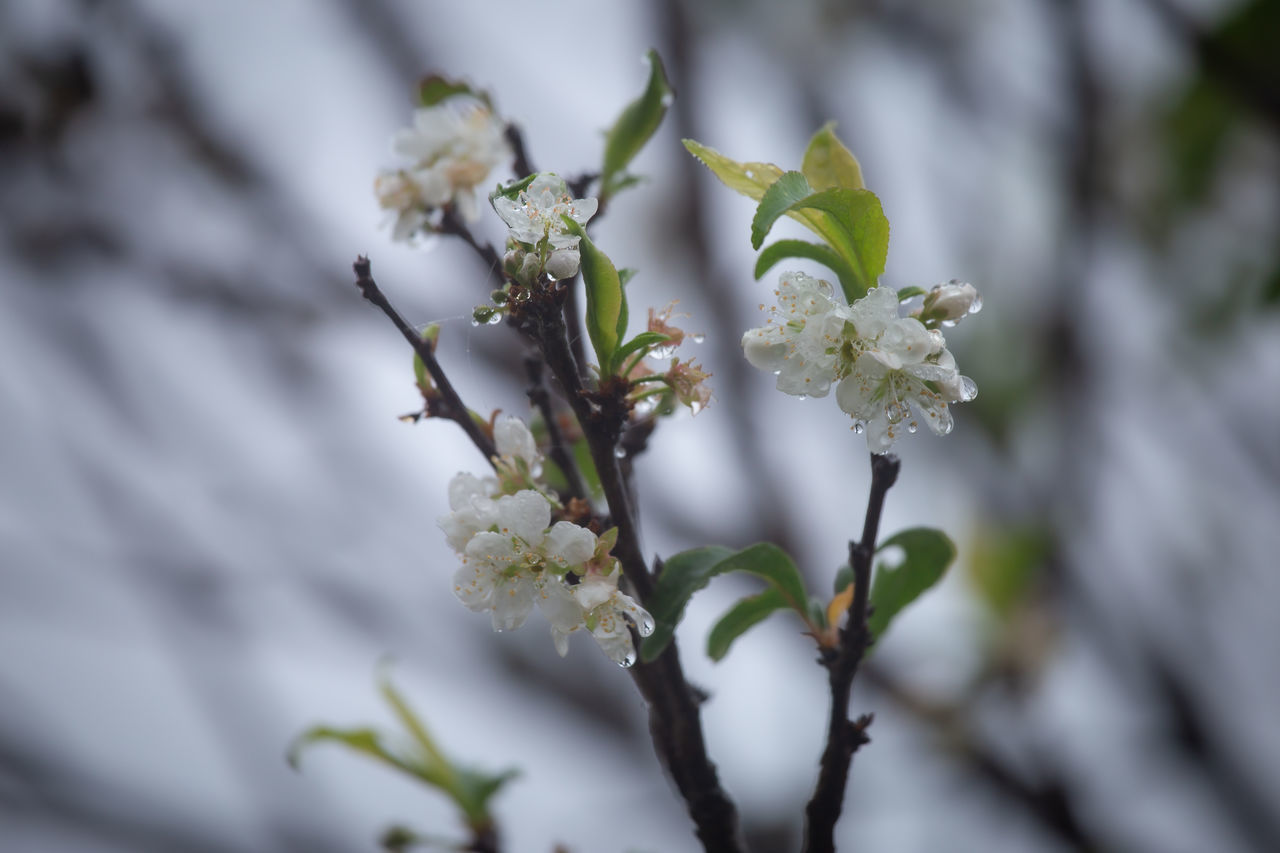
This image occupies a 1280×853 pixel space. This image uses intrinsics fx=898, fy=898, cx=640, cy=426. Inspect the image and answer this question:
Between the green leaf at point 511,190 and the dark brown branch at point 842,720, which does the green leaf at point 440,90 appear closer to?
the green leaf at point 511,190

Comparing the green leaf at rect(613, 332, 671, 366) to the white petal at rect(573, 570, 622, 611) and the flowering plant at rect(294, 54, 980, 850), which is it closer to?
the flowering plant at rect(294, 54, 980, 850)

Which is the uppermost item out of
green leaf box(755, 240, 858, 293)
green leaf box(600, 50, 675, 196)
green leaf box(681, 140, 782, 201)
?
green leaf box(600, 50, 675, 196)

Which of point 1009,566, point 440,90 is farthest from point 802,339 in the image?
point 1009,566

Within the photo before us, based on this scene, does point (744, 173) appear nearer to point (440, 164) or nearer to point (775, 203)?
point (775, 203)

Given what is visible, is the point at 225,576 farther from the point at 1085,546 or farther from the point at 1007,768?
the point at 1085,546

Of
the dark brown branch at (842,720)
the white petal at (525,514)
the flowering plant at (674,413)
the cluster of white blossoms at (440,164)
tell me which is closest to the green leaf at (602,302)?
the flowering plant at (674,413)

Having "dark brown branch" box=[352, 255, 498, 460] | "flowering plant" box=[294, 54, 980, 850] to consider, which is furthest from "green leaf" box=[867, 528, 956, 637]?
"dark brown branch" box=[352, 255, 498, 460]
